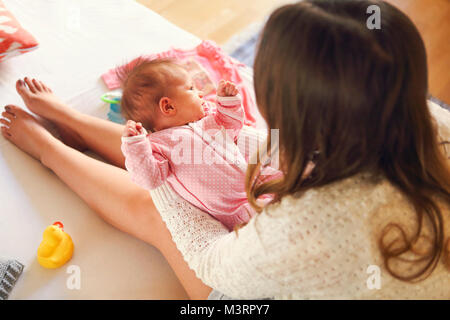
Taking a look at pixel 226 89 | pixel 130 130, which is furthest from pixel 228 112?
pixel 130 130

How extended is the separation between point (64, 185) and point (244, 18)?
54.2 inches

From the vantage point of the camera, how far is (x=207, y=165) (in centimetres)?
94

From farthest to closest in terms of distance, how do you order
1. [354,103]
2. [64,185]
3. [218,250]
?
1. [64,185]
2. [218,250]
3. [354,103]

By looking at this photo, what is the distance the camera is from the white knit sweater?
0.54 meters

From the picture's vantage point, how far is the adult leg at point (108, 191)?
901 mm

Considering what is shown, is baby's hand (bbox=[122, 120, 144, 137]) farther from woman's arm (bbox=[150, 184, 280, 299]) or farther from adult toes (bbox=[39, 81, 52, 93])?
adult toes (bbox=[39, 81, 52, 93])

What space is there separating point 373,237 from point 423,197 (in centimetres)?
11

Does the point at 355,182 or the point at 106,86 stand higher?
the point at 355,182

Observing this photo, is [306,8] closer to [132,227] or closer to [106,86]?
[132,227]

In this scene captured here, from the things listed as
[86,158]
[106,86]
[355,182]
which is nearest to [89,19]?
[106,86]

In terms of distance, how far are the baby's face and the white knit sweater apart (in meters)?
0.46

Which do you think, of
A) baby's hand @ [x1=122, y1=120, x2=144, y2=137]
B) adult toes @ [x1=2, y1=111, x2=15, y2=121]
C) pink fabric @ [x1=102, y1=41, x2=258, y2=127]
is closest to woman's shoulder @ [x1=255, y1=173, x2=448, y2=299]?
baby's hand @ [x1=122, y1=120, x2=144, y2=137]

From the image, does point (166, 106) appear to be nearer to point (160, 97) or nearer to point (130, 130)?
point (160, 97)
